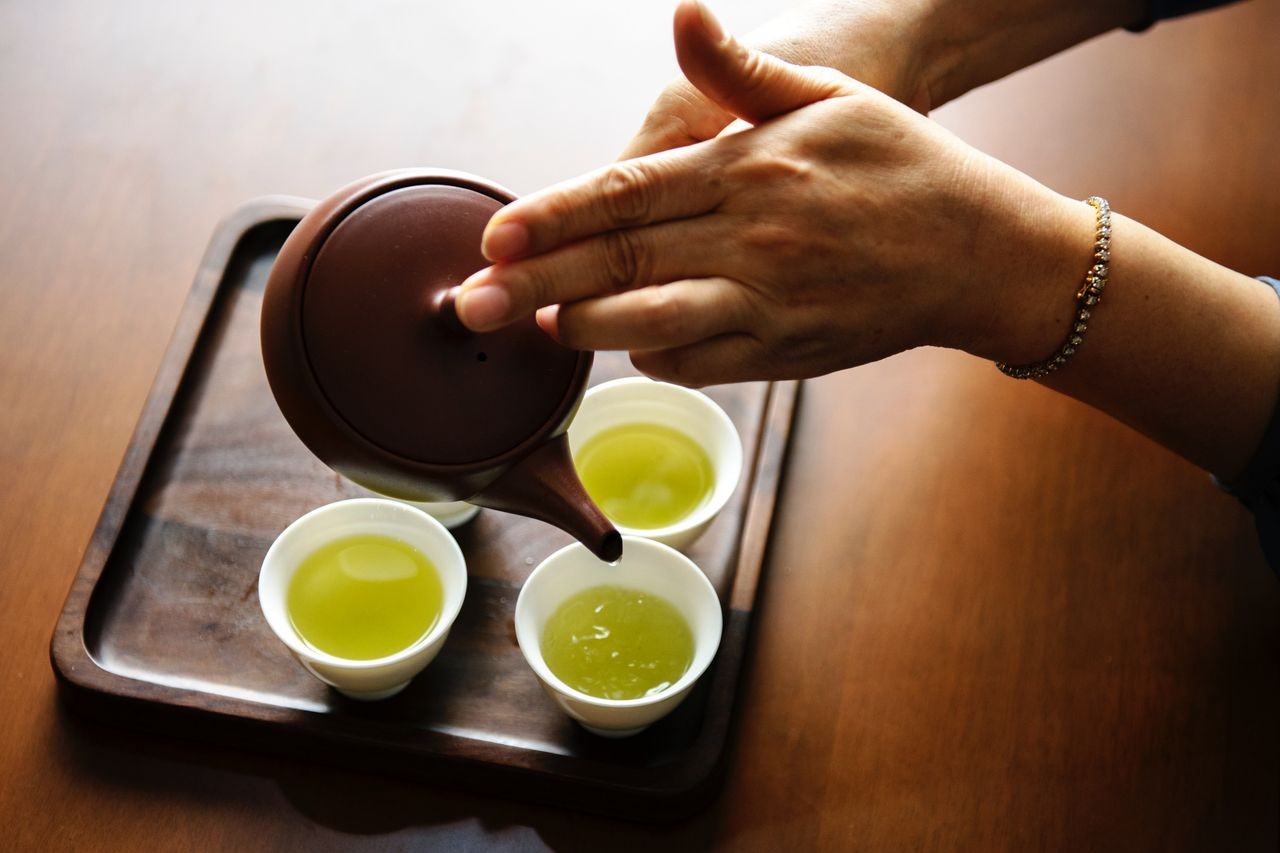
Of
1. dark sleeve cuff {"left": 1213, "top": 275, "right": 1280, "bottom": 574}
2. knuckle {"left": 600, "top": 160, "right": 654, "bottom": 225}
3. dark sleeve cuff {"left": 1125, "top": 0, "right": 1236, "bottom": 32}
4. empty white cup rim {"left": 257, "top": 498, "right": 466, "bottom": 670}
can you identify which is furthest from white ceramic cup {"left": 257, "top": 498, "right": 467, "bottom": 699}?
dark sleeve cuff {"left": 1125, "top": 0, "right": 1236, "bottom": 32}

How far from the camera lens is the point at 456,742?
1.04 meters

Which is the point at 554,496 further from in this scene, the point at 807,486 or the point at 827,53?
the point at 827,53

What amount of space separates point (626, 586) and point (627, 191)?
393 mm

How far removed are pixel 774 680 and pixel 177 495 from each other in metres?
0.62

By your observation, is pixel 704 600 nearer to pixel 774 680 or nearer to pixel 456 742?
pixel 774 680

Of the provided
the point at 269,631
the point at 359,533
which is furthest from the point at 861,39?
the point at 269,631

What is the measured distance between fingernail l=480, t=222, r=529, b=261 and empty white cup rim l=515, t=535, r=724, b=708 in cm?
31

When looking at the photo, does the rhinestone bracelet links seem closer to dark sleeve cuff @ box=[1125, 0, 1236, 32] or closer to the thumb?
the thumb

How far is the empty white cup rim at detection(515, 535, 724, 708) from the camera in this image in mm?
988

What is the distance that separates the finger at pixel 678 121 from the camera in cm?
104

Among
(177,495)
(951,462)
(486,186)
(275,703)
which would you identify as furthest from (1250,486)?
(177,495)

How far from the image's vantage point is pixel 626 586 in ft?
3.67

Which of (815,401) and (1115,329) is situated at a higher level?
(1115,329)

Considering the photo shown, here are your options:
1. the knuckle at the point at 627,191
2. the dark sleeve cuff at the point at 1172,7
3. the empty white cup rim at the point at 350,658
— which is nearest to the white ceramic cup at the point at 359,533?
the empty white cup rim at the point at 350,658
